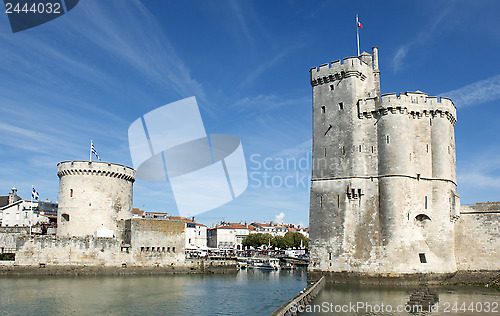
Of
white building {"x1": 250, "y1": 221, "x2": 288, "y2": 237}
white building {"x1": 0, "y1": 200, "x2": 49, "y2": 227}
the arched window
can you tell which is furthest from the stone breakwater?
white building {"x1": 250, "y1": 221, "x2": 288, "y2": 237}

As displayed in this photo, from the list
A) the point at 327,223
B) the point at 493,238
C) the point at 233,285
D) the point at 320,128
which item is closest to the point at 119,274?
the point at 233,285

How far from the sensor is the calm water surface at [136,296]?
22391 mm

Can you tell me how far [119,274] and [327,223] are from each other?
20.6 metres

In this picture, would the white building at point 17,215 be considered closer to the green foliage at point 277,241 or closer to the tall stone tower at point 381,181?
the green foliage at point 277,241

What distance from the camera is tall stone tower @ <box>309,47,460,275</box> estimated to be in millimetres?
32969

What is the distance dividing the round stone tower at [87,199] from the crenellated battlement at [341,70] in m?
23.0

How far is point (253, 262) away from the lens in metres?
61.0

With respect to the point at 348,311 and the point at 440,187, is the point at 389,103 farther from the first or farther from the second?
the point at 348,311

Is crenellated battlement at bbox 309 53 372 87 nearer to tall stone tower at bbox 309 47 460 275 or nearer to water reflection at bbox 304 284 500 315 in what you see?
tall stone tower at bbox 309 47 460 275

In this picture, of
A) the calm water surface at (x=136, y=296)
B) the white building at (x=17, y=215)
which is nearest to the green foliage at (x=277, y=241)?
the white building at (x=17, y=215)

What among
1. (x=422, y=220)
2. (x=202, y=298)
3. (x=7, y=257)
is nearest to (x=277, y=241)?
Result: (x=422, y=220)

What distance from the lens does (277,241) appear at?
89.4 m

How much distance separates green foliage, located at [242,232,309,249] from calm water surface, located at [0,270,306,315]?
51.4 meters

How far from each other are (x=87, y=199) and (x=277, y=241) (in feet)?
177
